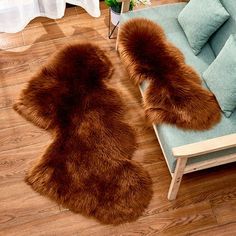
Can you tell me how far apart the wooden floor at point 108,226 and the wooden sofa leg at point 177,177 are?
7 cm

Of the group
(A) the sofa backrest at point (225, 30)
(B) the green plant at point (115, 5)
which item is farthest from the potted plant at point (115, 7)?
(A) the sofa backrest at point (225, 30)

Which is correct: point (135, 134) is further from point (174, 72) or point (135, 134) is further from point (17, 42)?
point (17, 42)

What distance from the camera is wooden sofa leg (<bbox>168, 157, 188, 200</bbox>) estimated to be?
1758mm

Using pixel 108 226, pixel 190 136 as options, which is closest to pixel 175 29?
pixel 190 136

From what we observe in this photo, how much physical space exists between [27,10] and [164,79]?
1.07 m

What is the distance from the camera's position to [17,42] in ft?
8.75

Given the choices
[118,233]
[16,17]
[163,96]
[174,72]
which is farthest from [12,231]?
[16,17]

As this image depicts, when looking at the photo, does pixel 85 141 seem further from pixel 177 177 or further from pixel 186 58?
pixel 186 58

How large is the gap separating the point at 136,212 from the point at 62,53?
45.5 inches

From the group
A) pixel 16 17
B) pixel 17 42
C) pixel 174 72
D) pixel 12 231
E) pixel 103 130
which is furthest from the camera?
pixel 17 42

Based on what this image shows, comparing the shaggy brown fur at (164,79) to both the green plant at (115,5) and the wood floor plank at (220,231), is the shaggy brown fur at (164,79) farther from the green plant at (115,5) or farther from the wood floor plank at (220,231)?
the wood floor plank at (220,231)

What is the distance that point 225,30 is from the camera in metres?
2.12

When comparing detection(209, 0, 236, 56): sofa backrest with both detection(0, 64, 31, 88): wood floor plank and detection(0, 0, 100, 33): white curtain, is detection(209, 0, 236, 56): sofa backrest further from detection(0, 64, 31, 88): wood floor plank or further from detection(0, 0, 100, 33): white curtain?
detection(0, 64, 31, 88): wood floor plank

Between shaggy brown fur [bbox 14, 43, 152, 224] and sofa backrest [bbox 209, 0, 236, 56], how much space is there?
2.16 ft
